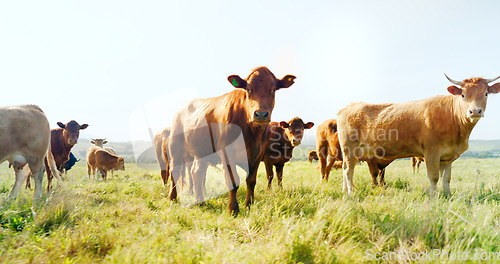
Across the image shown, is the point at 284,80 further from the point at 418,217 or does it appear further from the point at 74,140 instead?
the point at 74,140

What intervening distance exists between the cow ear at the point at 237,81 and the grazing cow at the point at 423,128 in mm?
3863

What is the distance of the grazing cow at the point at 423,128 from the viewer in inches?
216

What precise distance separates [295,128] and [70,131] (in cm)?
823

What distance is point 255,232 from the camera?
3178 millimetres

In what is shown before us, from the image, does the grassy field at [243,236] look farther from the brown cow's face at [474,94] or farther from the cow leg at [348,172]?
the cow leg at [348,172]

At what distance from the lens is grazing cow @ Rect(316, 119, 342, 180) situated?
31.2 feet

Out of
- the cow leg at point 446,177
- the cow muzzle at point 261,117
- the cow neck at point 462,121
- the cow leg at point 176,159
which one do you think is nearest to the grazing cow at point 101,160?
the cow leg at point 176,159

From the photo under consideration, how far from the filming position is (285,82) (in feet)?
14.1

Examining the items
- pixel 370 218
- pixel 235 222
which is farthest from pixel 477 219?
pixel 235 222

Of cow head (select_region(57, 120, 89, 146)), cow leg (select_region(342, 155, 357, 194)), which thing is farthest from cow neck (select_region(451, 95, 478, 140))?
cow head (select_region(57, 120, 89, 146))

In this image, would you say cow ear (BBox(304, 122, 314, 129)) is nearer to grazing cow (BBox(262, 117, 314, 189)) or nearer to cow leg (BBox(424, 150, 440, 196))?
grazing cow (BBox(262, 117, 314, 189))

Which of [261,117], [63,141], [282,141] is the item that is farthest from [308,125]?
[63,141]

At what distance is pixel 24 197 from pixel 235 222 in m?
3.70

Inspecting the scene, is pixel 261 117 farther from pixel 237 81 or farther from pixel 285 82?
pixel 285 82
